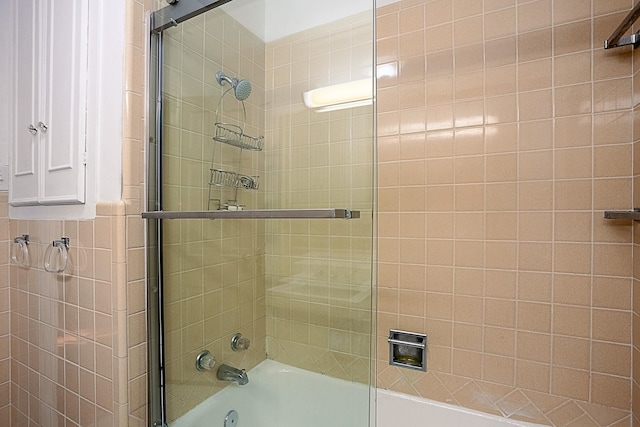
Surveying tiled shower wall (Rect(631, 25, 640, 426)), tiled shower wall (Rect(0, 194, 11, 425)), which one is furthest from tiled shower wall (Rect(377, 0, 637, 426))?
tiled shower wall (Rect(0, 194, 11, 425))

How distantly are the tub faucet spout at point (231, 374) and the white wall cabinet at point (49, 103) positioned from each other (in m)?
0.80

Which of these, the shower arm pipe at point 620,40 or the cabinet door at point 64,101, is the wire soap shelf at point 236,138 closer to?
the cabinet door at point 64,101

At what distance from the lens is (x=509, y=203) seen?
1301mm

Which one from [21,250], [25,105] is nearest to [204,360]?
[21,250]

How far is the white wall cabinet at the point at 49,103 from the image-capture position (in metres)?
1.15

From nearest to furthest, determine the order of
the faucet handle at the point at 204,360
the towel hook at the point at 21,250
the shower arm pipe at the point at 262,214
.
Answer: the shower arm pipe at the point at 262,214, the faucet handle at the point at 204,360, the towel hook at the point at 21,250

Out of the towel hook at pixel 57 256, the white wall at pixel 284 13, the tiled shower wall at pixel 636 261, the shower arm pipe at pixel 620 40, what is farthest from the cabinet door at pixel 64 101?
the tiled shower wall at pixel 636 261

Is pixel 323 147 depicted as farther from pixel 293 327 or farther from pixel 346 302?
pixel 293 327

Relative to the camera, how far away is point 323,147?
41.5 inches

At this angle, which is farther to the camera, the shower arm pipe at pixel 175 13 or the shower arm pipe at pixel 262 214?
the shower arm pipe at pixel 175 13

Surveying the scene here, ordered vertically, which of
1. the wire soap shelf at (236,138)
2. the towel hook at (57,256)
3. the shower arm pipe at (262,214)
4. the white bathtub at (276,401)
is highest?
the wire soap shelf at (236,138)

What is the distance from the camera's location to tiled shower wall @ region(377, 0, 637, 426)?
3.82ft

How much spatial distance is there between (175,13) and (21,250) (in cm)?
117

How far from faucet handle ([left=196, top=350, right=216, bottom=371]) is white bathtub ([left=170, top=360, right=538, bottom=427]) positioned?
0.11 metres
